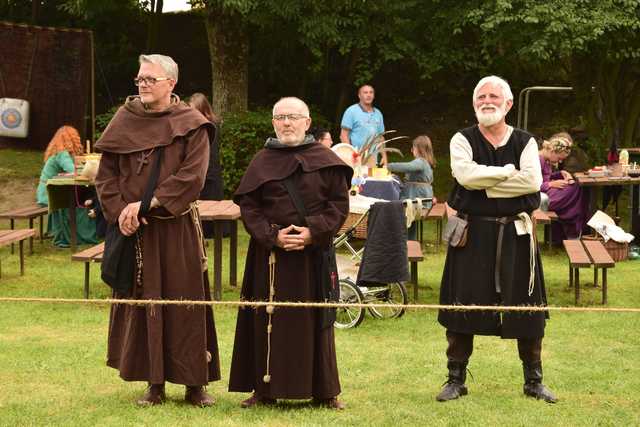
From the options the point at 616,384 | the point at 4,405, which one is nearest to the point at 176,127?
the point at 4,405

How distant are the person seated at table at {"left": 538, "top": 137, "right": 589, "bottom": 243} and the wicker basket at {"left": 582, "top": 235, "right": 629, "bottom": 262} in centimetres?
35

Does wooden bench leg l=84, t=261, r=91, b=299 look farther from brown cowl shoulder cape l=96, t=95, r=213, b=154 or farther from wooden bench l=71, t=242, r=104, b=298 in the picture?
brown cowl shoulder cape l=96, t=95, r=213, b=154

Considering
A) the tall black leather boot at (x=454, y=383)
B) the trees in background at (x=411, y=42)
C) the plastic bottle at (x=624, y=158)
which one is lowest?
the tall black leather boot at (x=454, y=383)

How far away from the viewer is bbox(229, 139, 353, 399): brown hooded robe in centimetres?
609

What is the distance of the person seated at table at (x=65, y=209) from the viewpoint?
1335 centimetres

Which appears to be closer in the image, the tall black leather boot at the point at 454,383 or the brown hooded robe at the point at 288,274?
the brown hooded robe at the point at 288,274

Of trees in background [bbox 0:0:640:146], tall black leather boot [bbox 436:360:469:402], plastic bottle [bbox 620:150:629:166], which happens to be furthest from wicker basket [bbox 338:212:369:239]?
trees in background [bbox 0:0:640:146]

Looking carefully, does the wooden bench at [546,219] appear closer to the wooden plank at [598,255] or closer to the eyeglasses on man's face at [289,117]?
the wooden plank at [598,255]

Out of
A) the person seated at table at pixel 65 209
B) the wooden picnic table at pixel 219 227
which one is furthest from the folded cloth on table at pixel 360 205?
the person seated at table at pixel 65 209

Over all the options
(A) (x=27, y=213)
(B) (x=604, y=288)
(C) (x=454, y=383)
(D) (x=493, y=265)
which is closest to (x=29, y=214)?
(A) (x=27, y=213)

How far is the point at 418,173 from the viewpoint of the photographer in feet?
42.1

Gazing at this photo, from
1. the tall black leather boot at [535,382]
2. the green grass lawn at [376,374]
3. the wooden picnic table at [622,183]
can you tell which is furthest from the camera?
the wooden picnic table at [622,183]

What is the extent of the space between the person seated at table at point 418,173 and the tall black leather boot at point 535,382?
20.2 feet

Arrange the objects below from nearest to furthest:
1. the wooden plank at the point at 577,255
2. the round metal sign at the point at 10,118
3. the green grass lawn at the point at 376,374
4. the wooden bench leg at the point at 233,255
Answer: the green grass lawn at the point at 376,374, the wooden plank at the point at 577,255, the wooden bench leg at the point at 233,255, the round metal sign at the point at 10,118
